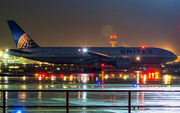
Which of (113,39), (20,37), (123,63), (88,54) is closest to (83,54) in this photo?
(88,54)

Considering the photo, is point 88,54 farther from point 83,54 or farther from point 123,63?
point 123,63

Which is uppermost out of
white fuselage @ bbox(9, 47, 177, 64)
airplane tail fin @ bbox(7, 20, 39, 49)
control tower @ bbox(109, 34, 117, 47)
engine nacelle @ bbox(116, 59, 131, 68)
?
control tower @ bbox(109, 34, 117, 47)

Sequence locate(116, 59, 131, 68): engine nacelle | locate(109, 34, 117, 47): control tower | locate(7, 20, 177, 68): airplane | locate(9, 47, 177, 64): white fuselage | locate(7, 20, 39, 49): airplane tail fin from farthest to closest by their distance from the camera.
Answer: locate(109, 34, 117, 47): control tower, locate(7, 20, 39, 49): airplane tail fin, locate(9, 47, 177, 64): white fuselage, locate(7, 20, 177, 68): airplane, locate(116, 59, 131, 68): engine nacelle

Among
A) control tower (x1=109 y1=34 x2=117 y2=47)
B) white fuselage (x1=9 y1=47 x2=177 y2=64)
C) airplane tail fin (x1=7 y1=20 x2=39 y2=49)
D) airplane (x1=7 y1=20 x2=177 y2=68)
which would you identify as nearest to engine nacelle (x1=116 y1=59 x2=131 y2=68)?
airplane (x1=7 y1=20 x2=177 y2=68)

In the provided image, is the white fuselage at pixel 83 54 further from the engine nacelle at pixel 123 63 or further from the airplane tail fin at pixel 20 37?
the engine nacelle at pixel 123 63

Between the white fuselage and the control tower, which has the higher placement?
the control tower

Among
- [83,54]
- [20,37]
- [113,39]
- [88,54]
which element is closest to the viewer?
[88,54]

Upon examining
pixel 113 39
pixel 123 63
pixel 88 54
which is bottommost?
pixel 123 63

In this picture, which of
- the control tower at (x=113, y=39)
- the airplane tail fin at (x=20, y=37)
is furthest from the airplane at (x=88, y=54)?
the control tower at (x=113, y=39)

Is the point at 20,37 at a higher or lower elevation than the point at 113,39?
lower

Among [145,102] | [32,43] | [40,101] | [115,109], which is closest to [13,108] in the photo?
[40,101]

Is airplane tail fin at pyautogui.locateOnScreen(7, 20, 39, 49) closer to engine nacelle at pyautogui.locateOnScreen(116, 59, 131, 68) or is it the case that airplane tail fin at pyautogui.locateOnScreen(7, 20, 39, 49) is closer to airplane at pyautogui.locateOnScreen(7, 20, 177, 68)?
airplane at pyautogui.locateOnScreen(7, 20, 177, 68)

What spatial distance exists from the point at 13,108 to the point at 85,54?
2920 centimetres

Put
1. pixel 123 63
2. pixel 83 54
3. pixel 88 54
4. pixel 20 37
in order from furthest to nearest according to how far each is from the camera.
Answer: pixel 20 37
pixel 83 54
pixel 88 54
pixel 123 63
